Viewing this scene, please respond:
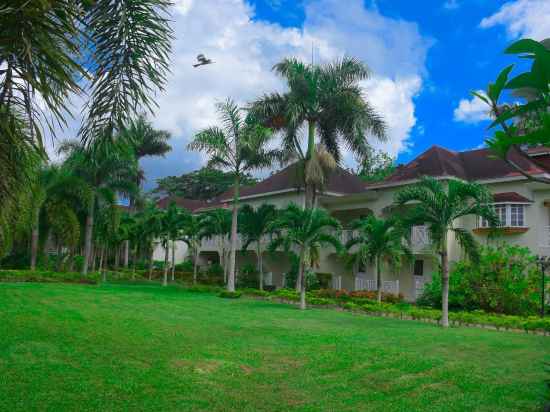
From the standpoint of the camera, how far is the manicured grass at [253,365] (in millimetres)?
6426

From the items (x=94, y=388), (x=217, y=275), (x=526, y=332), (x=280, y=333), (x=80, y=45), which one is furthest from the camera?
(x=217, y=275)

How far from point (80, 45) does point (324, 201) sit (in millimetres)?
26555

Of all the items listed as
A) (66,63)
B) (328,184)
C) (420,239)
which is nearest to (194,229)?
(328,184)

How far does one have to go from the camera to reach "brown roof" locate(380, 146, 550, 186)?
78.8 feet

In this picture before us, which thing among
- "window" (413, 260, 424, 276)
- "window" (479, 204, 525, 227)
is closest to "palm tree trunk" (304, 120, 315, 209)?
"window" (413, 260, 424, 276)

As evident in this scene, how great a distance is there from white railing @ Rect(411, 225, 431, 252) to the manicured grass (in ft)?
34.4

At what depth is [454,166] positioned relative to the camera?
2553 cm

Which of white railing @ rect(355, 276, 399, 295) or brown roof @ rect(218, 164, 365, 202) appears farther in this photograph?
brown roof @ rect(218, 164, 365, 202)

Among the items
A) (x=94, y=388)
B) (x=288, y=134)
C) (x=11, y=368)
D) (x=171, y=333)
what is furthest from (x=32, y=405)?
(x=288, y=134)

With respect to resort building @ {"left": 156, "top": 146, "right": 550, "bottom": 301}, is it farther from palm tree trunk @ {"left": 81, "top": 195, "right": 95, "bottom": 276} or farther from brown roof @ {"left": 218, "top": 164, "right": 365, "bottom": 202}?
palm tree trunk @ {"left": 81, "top": 195, "right": 95, "bottom": 276}

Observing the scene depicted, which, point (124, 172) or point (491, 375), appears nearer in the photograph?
point (491, 375)

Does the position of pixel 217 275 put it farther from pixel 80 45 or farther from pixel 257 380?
pixel 80 45

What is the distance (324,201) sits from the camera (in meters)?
30.8

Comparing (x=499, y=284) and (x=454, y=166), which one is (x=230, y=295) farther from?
(x=454, y=166)
